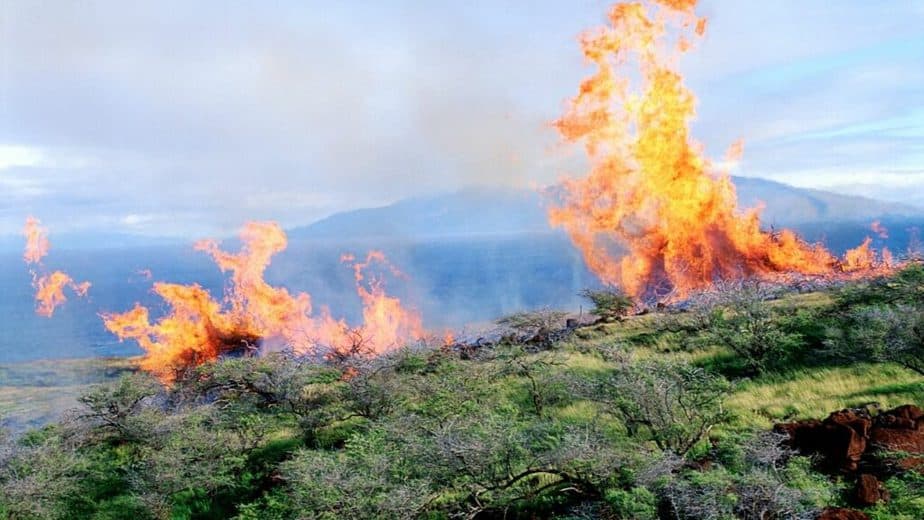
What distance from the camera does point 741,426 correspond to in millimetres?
14211

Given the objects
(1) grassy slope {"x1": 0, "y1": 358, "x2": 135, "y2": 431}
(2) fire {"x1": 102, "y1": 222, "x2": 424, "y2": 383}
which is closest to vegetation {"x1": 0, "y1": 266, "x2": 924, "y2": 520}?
(1) grassy slope {"x1": 0, "y1": 358, "x2": 135, "y2": 431}

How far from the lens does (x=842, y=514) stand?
31.1 feet

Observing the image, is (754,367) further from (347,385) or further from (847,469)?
(347,385)

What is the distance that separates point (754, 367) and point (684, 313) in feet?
30.5

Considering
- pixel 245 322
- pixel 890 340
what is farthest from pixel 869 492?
pixel 245 322

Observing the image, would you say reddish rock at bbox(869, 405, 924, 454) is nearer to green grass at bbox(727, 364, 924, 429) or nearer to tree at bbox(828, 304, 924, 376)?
green grass at bbox(727, 364, 924, 429)

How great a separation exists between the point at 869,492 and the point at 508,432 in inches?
250

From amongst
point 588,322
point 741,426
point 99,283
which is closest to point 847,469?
point 741,426

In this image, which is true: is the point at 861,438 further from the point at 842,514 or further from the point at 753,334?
the point at 753,334

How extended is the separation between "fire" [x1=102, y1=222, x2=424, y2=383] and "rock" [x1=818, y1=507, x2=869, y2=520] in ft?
97.1

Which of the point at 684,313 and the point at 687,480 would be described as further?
the point at 684,313

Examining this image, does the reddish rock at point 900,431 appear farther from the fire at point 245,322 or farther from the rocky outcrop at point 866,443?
the fire at point 245,322

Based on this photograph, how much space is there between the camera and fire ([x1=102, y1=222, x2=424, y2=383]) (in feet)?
129

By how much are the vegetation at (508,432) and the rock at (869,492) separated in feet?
0.68
